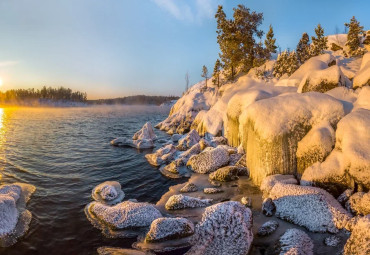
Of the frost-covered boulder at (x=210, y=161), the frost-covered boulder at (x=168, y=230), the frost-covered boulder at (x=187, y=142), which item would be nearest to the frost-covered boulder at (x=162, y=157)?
the frost-covered boulder at (x=187, y=142)

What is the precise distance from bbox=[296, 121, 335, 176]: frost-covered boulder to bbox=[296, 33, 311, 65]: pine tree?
20197mm

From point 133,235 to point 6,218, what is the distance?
370cm

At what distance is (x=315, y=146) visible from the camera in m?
7.61

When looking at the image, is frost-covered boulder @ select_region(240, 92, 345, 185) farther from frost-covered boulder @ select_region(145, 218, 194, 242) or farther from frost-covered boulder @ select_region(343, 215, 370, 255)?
frost-covered boulder @ select_region(145, 218, 194, 242)

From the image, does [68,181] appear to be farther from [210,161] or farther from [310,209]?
[310,209]

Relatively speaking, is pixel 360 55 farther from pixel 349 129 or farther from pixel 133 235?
pixel 133 235

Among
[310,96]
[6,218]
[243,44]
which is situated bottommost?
[6,218]

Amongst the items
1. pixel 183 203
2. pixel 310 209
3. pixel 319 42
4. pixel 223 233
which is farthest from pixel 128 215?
pixel 319 42

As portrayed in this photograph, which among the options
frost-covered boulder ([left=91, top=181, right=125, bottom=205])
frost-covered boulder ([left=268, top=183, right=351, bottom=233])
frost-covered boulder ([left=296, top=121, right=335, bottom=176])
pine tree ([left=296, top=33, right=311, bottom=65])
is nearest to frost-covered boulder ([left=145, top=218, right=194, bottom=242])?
frost-covered boulder ([left=268, top=183, right=351, bottom=233])

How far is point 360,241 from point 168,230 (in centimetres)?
404

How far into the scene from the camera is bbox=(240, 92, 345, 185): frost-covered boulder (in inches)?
326

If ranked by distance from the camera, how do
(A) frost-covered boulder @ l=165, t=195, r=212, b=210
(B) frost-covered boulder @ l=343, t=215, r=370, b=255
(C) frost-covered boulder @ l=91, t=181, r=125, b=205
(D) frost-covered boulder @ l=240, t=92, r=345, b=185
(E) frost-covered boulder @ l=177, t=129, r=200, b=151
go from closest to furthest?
(B) frost-covered boulder @ l=343, t=215, r=370, b=255 < (A) frost-covered boulder @ l=165, t=195, r=212, b=210 < (C) frost-covered boulder @ l=91, t=181, r=125, b=205 < (D) frost-covered boulder @ l=240, t=92, r=345, b=185 < (E) frost-covered boulder @ l=177, t=129, r=200, b=151

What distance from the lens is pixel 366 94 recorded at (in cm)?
870

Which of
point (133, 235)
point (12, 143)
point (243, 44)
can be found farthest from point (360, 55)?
point (12, 143)
